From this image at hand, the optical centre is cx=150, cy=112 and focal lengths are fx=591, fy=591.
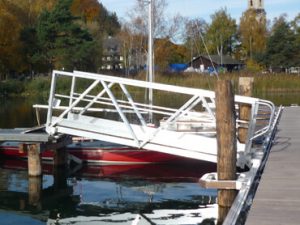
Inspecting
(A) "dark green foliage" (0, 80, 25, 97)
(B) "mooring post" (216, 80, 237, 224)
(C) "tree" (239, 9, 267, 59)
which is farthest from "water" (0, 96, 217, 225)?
(C) "tree" (239, 9, 267, 59)

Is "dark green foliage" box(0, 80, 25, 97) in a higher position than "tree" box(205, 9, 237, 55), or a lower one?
lower

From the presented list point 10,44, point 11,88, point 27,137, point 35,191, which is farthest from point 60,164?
point 10,44

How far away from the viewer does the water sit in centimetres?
1352

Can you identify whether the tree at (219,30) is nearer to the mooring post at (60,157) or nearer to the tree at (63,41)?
the tree at (63,41)

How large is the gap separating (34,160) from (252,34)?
7936cm

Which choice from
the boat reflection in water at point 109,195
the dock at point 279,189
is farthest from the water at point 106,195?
the dock at point 279,189

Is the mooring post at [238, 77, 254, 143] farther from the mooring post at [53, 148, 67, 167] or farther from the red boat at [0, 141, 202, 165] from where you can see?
the mooring post at [53, 148, 67, 167]

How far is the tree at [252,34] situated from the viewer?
302ft

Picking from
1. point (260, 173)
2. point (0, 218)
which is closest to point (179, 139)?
point (260, 173)

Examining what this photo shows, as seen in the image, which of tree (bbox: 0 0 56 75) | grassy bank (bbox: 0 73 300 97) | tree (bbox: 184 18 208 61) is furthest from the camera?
tree (bbox: 184 18 208 61)

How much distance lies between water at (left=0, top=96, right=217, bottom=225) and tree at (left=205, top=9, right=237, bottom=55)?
241ft

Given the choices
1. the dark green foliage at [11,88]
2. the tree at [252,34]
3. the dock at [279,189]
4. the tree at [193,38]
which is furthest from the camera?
the tree at [252,34]

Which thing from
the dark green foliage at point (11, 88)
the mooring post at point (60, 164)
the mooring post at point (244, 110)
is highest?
the dark green foliage at point (11, 88)

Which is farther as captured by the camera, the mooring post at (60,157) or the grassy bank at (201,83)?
the grassy bank at (201,83)
